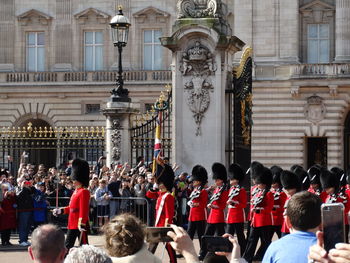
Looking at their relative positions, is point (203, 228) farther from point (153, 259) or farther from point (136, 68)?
point (136, 68)

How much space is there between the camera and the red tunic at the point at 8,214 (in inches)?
676

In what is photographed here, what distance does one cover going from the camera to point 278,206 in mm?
13773

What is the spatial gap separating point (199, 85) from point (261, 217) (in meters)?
4.24

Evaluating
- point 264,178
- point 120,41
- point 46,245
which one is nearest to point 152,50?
point 120,41

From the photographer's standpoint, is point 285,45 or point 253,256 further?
point 285,45

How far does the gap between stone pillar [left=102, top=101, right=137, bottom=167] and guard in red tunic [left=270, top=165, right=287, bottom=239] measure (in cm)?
527

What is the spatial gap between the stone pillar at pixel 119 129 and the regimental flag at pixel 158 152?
0.91 meters

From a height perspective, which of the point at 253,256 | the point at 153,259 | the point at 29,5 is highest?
the point at 29,5

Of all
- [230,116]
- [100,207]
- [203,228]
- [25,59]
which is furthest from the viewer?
[25,59]

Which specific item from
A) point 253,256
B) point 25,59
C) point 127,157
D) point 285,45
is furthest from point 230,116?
point 25,59

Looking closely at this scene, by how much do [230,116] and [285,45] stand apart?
21.1m

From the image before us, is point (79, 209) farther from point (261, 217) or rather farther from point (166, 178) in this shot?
point (261, 217)

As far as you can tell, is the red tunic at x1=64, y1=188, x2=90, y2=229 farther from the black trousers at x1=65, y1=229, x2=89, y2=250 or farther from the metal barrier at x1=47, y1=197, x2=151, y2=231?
the metal barrier at x1=47, y1=197, x2=151, y2=231

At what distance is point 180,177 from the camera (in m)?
17.5
